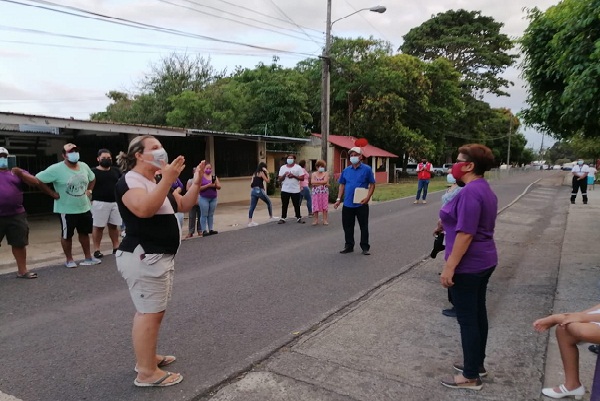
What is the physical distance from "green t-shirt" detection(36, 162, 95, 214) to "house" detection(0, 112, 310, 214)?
10.4 ft

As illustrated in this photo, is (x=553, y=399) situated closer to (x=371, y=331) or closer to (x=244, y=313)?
(x=371, y=331)

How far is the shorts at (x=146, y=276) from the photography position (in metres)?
2.94

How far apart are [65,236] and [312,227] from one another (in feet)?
18.8

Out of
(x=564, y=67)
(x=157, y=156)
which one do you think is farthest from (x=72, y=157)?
(x=564, y=67)

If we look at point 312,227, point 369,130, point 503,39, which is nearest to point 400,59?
point 369,130

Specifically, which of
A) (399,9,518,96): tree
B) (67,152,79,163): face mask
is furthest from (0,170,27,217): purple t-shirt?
(399,9,518,96): tree

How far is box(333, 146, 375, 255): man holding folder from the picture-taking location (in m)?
7.52

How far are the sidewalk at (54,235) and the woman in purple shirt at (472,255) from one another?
652cm

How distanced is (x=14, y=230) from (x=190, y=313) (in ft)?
10.4

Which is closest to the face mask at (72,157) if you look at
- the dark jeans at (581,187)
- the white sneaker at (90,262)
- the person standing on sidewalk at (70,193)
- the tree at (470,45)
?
the person standing on sidewalk at (70,193)

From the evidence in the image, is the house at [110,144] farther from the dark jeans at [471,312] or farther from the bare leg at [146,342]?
the dark jeans at [471,312]

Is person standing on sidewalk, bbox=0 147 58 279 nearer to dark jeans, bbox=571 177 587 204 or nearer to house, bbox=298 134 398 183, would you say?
dark jeans, bbox=571 177 587 204

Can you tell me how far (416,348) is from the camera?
12.8 ft

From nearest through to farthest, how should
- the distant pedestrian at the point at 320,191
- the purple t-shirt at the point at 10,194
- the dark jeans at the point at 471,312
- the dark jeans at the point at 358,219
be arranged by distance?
1. the dark jeans at the point at 471,312
2. the purple t-shirt at the point at 10,194
3. the dark jeans at the point at 358,219
4. the distant pedestrian at the point at 320,191
